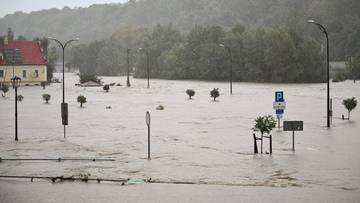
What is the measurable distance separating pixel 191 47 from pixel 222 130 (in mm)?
104159

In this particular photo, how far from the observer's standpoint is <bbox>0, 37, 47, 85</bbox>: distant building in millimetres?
90125

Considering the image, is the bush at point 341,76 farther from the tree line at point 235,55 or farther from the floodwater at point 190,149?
the floodwater at point 190,149

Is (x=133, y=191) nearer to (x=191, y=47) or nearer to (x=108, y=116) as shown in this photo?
(x=108, y=116)

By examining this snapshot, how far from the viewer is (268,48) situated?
366 feet

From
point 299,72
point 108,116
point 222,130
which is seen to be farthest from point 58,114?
point 299,72

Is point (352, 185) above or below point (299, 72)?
below

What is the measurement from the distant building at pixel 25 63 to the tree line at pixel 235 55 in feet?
68.9

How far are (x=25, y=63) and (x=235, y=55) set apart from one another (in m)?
45.9

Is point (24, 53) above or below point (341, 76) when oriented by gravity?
above

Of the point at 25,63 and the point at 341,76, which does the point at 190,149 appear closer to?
the point at 25,63

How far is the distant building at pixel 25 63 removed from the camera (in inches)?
3548

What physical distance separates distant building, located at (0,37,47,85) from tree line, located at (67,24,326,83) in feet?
68.9

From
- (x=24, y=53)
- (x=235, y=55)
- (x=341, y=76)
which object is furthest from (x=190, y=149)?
(x=235, y=55)

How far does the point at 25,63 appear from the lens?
305 feet
